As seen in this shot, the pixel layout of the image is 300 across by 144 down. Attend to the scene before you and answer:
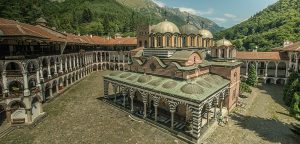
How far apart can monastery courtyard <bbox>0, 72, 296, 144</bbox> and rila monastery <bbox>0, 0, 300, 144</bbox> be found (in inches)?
4.4

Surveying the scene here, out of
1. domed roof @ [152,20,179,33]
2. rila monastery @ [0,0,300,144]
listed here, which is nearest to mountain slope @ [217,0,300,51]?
rila monastery @ [0,0,300,144]

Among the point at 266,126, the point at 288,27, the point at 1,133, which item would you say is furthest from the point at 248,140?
the point at 288,27

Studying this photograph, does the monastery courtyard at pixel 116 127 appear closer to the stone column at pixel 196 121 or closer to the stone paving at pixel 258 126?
the stone paving at pixel 258 126

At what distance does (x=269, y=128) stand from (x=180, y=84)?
1228 centimetres

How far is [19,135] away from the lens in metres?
22.9

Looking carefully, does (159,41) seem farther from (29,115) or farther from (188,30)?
(29,115)

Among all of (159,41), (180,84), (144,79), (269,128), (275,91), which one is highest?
(159,41)

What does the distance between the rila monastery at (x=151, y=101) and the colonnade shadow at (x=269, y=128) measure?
0.38 ft

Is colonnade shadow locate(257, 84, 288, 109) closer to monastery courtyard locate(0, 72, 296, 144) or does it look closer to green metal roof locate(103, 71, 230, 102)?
monastery courtyard locate(0, 72, 296, 144)

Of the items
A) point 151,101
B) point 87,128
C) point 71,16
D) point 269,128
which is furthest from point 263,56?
point 71,16

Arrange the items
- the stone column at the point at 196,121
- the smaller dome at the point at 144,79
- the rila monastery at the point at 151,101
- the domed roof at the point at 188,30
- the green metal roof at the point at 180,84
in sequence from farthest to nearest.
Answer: the domed roof at the point at 188,30 → the smaller dome at the point at 144,79 → the rila monastery at the point at 151,101 → the green metal roof at the point at 180,84 → the stone column at the point at 196,121

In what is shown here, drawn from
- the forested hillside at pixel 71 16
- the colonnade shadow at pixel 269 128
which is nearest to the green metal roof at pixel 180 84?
the colonnade shadow at pixel 269 128

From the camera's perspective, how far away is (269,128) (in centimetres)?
2478

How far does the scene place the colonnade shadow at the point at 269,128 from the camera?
22033mm
